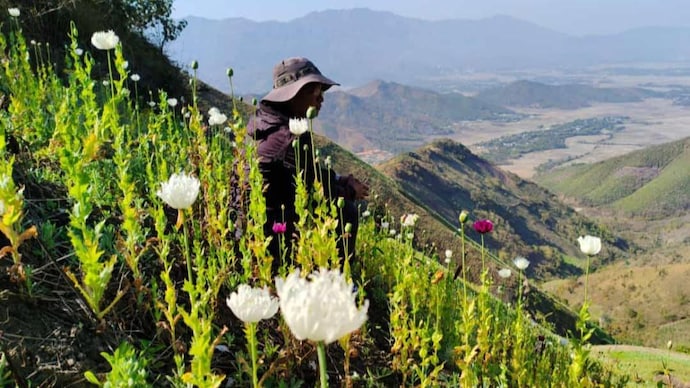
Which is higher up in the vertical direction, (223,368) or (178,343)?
(178,343)

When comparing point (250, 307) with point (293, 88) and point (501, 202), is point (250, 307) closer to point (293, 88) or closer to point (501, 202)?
point (293, 88)

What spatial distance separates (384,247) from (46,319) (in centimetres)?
260

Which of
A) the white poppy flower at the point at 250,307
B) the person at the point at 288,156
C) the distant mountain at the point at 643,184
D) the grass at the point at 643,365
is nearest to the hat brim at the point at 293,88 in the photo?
the person at the point at 288,156

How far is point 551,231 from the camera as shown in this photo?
94.2 metres

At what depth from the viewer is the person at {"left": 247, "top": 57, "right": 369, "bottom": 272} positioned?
3.29 m

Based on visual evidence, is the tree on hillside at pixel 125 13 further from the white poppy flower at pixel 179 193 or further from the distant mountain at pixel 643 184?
the distant mountain at pixel 643 184

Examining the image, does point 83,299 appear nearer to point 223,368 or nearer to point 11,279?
point 11,279

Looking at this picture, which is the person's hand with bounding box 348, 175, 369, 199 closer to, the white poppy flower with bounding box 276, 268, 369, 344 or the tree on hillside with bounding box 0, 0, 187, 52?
the white poppy flower with bounding box 276, 268, 369, 344

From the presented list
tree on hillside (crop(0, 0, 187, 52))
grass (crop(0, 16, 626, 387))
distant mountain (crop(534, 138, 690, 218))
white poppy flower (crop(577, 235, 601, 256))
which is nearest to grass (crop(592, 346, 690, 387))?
grass (crop(0, 16, 626, 387))

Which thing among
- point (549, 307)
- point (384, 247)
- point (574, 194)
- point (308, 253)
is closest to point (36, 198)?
point (308, 253)

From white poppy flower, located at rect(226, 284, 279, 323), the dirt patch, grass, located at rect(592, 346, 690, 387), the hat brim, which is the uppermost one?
the hat brim

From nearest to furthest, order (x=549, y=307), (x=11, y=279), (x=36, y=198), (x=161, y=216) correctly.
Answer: (x=11, y=279), (x=161, y=216), (x=36, y=198), (x=549, y=307)

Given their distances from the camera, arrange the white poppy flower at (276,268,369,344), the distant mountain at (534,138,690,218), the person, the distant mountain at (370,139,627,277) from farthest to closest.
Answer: the distant mountain at (534,138,690,218)
the distant mountain at (370,139,627,277)
the person
the white poppy flower at (276,268,369,344)

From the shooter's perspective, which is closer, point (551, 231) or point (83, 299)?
point (83, 299)
